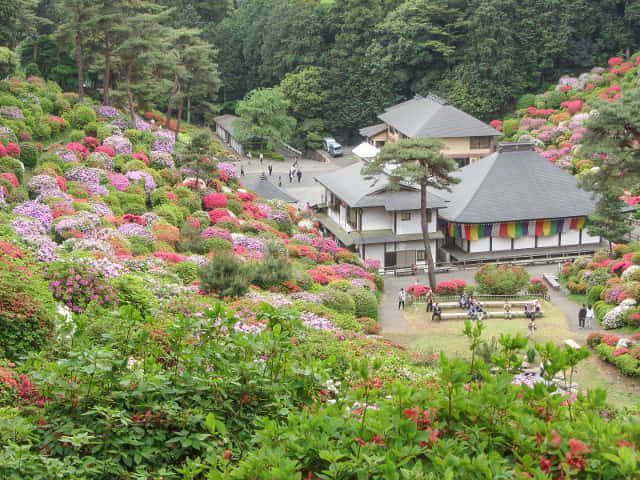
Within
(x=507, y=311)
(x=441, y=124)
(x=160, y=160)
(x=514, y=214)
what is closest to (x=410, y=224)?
(x=514, y=214)

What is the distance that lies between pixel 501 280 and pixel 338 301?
11310 millimetres

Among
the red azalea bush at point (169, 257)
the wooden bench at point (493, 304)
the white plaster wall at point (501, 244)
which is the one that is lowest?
the wooden bench at point (493, 304)

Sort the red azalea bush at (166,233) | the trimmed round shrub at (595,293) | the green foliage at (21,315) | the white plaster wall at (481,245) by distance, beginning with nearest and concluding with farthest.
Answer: the green foliage at (21,315) → the red azalea bush at (166,233) → the trimmed round shrub at (595,293) → the white plaster wall at (481,245)

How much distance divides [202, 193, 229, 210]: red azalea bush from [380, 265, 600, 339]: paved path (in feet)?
29.9

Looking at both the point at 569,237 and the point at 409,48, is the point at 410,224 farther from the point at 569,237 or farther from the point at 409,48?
the point at 409,48

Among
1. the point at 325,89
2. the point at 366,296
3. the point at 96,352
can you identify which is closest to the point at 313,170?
the point at 325,89

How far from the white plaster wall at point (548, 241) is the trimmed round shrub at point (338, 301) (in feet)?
67.1

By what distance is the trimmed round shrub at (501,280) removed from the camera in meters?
30.9

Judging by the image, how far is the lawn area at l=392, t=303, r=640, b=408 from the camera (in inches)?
784

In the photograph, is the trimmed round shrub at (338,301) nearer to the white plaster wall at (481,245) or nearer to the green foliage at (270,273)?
the green foliage at (270,273)

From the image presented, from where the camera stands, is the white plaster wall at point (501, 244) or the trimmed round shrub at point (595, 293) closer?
the trimmed round shrub at point (595, 293)

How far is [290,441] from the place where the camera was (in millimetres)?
5656

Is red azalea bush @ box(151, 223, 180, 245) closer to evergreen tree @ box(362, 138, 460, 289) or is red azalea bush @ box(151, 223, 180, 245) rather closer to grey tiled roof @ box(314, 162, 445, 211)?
evergreen tree @ box(362, 138, 460, 289)

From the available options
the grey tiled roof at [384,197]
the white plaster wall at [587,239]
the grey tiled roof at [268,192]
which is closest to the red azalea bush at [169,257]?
the grey tiled roof at [384,197]
